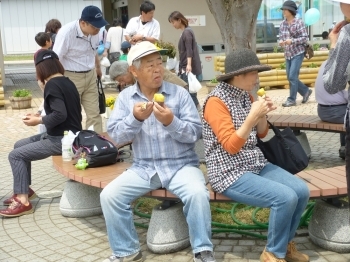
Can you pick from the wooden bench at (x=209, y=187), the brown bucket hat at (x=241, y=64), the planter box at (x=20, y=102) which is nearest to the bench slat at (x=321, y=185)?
the wooden bench at (x=209, y=187)

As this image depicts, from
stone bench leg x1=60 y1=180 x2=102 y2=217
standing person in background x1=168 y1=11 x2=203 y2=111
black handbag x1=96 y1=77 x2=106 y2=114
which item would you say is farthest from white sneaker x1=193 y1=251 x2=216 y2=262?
standing person in background x1=168 y1=11 x2=203 y2=111

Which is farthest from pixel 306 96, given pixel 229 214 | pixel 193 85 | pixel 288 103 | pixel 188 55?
pixel 229 214

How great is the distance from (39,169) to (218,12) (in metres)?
3.09

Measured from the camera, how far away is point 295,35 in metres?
10.0

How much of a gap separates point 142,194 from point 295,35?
7.06 meters

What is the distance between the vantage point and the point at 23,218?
4.95 metres

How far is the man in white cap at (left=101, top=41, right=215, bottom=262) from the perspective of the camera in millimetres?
3529

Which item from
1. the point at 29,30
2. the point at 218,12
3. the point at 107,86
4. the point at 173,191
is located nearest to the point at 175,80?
the point at 218,12

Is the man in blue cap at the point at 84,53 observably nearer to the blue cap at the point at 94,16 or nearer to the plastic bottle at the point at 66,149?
the blue cap at the point at 94,16

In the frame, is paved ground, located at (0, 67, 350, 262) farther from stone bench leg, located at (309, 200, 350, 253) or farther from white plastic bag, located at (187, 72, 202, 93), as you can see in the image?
white plastic bag, located at (187, 72, 202, 93)

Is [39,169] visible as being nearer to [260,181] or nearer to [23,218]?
[23,218]

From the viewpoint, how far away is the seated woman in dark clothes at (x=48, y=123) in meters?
4.83

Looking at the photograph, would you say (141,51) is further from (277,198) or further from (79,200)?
(79,200)

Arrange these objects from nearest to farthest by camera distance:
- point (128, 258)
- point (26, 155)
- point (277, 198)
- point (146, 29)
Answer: point (277, 198)
point (128, 258)
point (26, 155)
point (146, 29)
